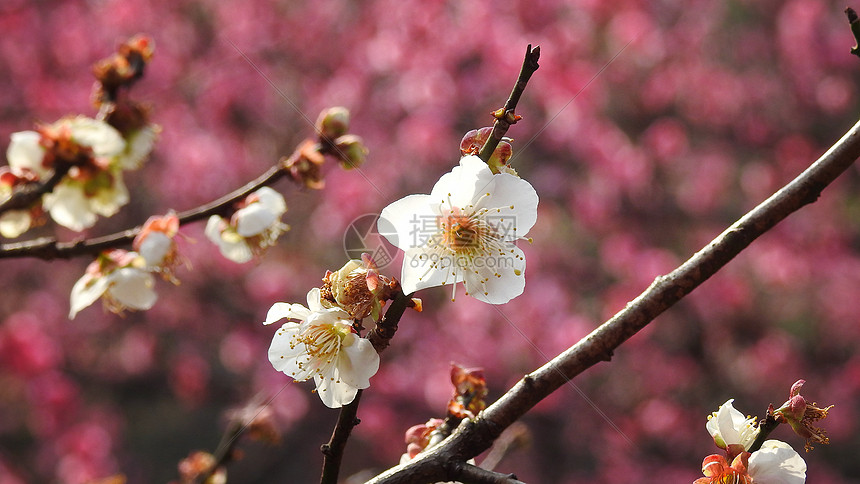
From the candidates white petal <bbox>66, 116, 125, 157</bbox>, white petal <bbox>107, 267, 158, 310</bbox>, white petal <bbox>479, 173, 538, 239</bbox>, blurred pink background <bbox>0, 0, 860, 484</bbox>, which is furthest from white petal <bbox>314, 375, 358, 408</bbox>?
blurred pink background <bbox>0, 0, 860, 484</bbox>

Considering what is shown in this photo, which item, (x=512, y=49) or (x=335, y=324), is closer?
(x=335, y=324)

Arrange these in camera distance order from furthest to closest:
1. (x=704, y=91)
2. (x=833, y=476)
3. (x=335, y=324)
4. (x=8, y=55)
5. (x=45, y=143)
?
(x=8, y=55)
(x=704, y=91)
(x=833, y=476)
(x=45, y=143)
(x=335, y=324)

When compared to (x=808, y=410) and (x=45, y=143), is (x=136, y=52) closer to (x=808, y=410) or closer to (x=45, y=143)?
(x=45, y=143)

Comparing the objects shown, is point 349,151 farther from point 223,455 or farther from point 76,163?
point 223,455

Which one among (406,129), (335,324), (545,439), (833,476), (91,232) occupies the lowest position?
(335,324)

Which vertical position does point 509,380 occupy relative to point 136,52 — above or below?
above

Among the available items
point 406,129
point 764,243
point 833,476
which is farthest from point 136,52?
point 833,476
